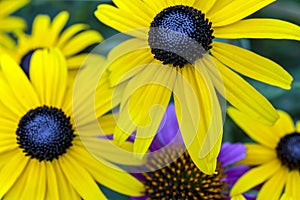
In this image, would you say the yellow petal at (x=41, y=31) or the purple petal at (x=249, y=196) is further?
the yellow petal at (x=41, y=31)

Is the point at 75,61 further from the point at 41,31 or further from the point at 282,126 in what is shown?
the point at 282,126

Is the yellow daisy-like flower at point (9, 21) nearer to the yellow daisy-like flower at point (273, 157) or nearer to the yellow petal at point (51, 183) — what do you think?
the yellow petal at point (51, 183)

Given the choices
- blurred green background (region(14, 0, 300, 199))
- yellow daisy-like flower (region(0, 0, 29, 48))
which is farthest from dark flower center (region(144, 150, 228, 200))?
yellow daisy-like flower (region(0, 0, 29, 48))

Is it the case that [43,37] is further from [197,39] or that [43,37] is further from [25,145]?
[197,39]

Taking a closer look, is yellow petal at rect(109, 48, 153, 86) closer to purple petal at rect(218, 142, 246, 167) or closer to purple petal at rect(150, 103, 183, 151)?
purple petal at rect(150, 103, 183, 151)

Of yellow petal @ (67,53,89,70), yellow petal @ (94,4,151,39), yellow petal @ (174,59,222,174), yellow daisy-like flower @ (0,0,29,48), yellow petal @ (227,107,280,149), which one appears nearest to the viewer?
yellow petal @ (174,59,222,174)

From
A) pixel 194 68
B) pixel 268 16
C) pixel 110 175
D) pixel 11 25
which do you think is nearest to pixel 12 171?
pixel 110 175

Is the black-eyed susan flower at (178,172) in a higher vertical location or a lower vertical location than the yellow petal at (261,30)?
lower

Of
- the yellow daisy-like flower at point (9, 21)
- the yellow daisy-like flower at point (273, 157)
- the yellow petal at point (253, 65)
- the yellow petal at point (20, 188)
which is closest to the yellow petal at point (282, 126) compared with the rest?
the yellow daisy-like flower at point (273, 157)
